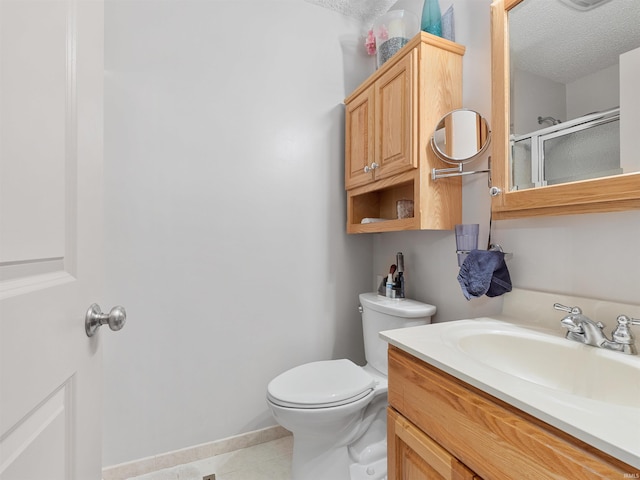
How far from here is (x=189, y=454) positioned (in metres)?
1.49

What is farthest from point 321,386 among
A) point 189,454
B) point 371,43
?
point 371,43

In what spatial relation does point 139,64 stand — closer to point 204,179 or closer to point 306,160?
point 204,179

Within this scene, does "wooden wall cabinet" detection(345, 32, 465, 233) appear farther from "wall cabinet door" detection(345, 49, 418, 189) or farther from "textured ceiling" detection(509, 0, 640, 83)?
"textured ceiling" detection(509, 0, 640, 83)

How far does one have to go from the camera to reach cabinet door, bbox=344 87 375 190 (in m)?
1.54

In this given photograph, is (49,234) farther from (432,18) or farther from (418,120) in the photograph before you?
(432,18)

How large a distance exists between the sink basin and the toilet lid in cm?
50

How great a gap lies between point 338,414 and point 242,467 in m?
0.66

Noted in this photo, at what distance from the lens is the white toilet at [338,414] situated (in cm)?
118

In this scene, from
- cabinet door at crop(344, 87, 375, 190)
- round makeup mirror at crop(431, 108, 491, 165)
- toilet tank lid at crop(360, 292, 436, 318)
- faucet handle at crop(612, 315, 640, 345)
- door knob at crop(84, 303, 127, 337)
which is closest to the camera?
door knob at crop(84, 303, 127, 337)

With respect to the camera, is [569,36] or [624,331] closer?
[624,331]

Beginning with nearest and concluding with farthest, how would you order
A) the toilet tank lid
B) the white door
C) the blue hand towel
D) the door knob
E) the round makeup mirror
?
the white door < the door knob < the blue hand towel < the round makeup mirror < the toilet tank lid

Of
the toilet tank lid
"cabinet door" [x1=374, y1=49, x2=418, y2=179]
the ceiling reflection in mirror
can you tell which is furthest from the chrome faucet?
"cabinet door" [x1=374, y1=49, x2=418, y2=179]

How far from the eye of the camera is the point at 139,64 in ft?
4.70

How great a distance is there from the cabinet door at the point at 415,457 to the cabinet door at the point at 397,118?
2.96 ft
